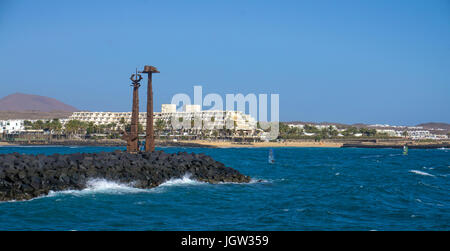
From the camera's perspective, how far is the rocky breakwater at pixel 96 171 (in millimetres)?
20578

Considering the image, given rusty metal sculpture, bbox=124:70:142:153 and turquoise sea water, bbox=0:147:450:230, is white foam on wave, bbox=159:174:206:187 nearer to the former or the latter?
turquoise sea water, bbox=0:147:450:230

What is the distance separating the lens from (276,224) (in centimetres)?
1582

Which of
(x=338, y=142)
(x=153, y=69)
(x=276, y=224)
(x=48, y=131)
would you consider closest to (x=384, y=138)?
(x=338, y=142)

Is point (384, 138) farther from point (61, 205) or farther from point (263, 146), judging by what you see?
point (61, 205)

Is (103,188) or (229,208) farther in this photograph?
(103,188)

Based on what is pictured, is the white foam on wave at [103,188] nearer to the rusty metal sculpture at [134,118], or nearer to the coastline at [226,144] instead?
the rusty metal sculpture at [134,118]

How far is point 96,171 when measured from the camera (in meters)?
24.2

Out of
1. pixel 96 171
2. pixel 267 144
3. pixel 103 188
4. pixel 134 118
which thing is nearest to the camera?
pixel 103 188

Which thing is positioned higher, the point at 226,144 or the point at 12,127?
the point at 12,127

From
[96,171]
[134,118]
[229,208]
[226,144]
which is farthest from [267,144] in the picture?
[229,208]

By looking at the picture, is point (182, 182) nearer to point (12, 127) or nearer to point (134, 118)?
point (134, 118)

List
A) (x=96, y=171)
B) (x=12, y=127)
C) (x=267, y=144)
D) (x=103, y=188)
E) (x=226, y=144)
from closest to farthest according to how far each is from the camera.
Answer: (x=103, y=188), (x=96, y=171), (x=226, y=144), (x=267, y=144), (x=12, y=127)

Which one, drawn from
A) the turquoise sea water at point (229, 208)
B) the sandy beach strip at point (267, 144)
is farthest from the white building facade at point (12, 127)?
the turquoise sea water at point (229, 208)
